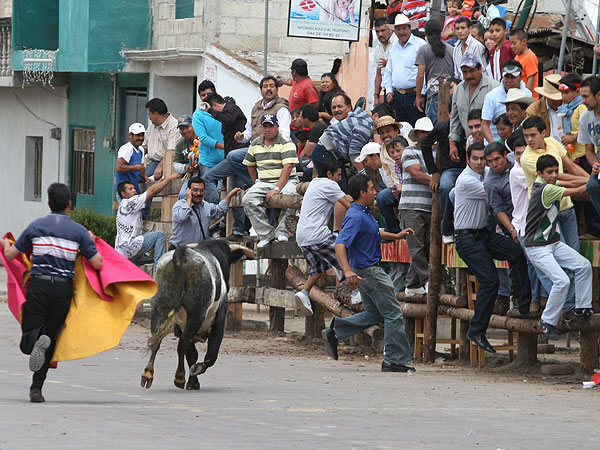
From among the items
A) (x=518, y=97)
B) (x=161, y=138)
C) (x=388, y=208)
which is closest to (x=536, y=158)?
(x=518, y=97)

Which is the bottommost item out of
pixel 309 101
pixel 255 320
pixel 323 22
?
pixel 255 320

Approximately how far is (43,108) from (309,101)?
54.0 ft

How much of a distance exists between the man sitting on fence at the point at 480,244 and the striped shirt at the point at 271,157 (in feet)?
11.5

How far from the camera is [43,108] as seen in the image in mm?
32031

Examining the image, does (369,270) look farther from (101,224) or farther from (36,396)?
(101,224)

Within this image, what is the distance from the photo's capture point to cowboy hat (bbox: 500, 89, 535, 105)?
40.0ft

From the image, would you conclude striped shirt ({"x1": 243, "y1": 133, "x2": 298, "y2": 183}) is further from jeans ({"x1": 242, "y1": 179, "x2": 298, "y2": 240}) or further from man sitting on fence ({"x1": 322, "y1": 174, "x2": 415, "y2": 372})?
man sitting on fence ({"x1": 322, "y1": 174, "x2": 415, "y2": 372})

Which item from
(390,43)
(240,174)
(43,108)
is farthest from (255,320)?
(43,108)

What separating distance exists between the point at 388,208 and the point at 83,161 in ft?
57.8

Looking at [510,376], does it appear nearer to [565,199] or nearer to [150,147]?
[565,199]

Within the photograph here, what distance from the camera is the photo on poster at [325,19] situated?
20.2 metres

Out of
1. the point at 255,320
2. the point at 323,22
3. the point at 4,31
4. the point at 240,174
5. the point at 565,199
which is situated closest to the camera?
the point at 565,199

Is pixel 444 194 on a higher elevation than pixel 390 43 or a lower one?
lower

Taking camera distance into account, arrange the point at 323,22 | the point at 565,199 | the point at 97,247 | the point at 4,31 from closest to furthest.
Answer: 1. the point at 97,247
2. the point at 565,199
3. the point at 323,22
4. the point at 4,31
